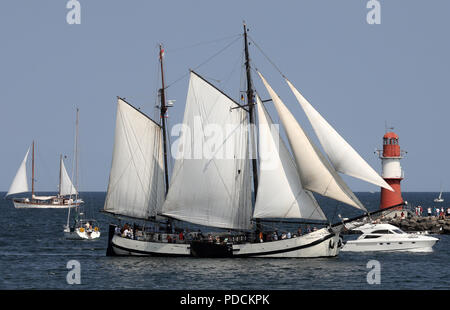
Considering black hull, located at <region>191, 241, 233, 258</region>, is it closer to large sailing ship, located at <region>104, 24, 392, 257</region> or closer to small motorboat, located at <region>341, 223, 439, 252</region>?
large sailing ship, located at <region>104, 24, 392, 257</region>

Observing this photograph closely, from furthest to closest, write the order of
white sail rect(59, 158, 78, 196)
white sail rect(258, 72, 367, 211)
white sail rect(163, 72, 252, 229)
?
1. white sail rect(59, 158, 78, 196)
2. white sail rect(163, 72, 252, 229)
3. white sail rect(258, 72, 367, 211)

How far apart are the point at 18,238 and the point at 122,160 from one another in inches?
1018

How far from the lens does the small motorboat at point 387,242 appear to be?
59125 mm

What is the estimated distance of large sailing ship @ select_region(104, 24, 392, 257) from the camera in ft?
159

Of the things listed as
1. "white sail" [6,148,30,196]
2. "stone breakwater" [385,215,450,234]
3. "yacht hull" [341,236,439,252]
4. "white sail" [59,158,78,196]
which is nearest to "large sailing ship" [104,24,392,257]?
"yacht hull" [341,236,439,252]

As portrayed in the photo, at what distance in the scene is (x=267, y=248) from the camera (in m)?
A: 50.3

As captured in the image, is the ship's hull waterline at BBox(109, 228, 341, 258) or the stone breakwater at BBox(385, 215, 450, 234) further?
the stone breakwater at BBox(385, 215, 450, 234)

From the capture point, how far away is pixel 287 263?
4881cm

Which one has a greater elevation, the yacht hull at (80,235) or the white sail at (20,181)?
the white sail at (20,181)

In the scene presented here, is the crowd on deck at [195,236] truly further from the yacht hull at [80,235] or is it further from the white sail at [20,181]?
the white sail at [20,181]

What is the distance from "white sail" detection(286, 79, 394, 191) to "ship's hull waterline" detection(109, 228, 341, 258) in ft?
17.6

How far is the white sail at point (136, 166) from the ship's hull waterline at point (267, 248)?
11.4ft

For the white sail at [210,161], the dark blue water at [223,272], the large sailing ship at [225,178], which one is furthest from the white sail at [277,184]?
the dark blue water at [223,272]
